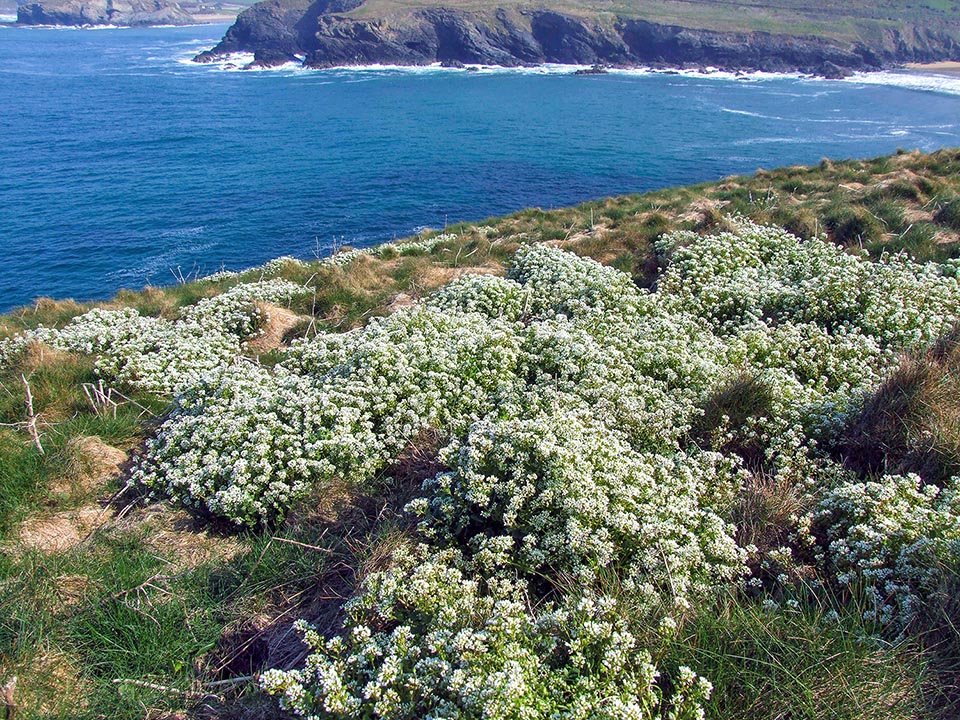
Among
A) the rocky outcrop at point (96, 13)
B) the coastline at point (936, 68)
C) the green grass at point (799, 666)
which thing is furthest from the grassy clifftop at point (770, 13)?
the green grass at point (799, 666)

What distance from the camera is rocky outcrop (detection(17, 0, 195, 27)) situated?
173500 millimetres

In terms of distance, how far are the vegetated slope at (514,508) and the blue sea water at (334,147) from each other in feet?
70.8

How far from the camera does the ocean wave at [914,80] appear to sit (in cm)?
8616

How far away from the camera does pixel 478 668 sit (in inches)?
127

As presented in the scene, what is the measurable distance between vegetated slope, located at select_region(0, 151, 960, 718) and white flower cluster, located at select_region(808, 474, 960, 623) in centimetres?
2

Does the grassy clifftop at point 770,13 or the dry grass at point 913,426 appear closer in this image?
the dry grass at point 913,426

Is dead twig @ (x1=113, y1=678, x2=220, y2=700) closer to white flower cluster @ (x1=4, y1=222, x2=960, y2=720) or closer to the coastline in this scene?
white flower cluster @ (x1=4, y1=222, x2=960, y2=720)

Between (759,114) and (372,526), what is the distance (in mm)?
81969

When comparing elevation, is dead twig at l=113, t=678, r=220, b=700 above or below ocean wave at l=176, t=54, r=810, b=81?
below

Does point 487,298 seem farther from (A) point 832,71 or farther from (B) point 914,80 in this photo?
(A) point 832,71

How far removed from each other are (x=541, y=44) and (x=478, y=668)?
126419mm

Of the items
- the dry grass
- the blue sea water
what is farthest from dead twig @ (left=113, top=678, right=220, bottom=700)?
the blue sea water

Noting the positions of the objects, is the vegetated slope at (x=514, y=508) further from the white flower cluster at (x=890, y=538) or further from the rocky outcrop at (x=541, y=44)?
the rocky outcrop at (x=541, y=44)

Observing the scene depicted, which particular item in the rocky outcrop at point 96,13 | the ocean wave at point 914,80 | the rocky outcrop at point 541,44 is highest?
the rocky outcrop at point 96,13
